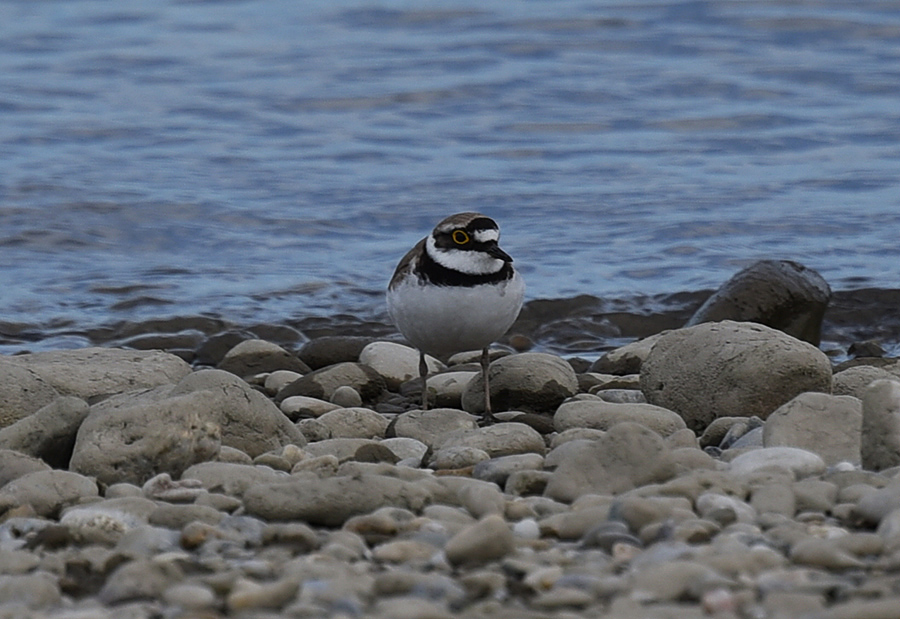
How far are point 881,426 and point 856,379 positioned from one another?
220cm

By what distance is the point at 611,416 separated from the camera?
7.15 meters

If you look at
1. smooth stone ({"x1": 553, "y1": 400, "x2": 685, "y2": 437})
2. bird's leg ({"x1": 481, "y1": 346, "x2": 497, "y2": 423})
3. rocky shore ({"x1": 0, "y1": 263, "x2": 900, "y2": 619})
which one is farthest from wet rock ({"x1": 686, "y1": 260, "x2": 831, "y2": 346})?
smooth stone ({"x1": 553, "y1": 400, "x2": 685, "y2": 437})

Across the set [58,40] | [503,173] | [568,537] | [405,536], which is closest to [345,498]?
[405,536]

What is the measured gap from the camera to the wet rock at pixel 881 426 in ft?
18.8

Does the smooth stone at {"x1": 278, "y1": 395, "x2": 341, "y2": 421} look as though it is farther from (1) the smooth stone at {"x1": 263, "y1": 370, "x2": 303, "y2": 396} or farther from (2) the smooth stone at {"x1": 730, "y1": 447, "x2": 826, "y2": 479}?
(2) the smooth stone at {"x1": 730, "y1": 447, "x2": 826, "y2": 479}

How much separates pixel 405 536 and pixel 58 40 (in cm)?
2066

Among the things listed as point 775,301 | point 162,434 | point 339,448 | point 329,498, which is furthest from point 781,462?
point 775,301

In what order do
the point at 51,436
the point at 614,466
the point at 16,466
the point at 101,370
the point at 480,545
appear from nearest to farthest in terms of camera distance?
1. the point at 480,545
2. the point at 614,466
3. the point at 16,466
4. the point at 51,436
5. the point at 101,370

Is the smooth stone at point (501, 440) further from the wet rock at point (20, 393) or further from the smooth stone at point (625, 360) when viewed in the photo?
the smooth stone at point (625, 360)

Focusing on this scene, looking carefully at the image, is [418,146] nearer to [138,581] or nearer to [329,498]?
[329,498]

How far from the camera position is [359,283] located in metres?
12.9

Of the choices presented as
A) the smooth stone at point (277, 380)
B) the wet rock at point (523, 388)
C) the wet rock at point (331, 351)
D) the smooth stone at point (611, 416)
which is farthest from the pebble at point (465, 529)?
the wet rock at point (331, 351)

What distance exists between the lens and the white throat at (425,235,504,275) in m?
8.02

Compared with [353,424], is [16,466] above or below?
above
